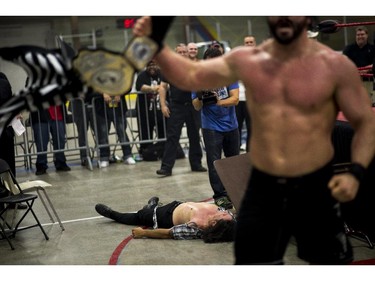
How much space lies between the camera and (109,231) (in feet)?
18.2

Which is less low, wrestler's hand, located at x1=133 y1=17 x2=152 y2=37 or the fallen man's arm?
wrestler's hand, located at x1=133 y1=17 x2=152 y2=37

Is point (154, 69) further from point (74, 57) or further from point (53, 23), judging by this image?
point (53, 23)

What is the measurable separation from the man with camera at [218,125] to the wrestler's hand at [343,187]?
320 centimetres

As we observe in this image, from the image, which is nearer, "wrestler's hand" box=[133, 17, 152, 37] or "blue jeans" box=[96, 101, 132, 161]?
"wrestler's hand" box=[133, 17, 152, 37]

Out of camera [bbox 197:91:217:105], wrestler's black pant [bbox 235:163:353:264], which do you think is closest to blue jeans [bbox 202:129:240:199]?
camera [bbox 197:91:217:105]

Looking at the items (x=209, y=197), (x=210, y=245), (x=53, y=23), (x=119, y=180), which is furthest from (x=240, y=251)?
(x=53, y=23)

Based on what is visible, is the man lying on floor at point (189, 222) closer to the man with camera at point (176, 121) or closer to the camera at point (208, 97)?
the camera at point (208, 97)

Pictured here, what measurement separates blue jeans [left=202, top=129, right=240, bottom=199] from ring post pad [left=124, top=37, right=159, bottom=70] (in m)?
3.27

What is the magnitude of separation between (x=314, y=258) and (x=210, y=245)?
2121mm

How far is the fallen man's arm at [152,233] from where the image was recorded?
16.6 ft

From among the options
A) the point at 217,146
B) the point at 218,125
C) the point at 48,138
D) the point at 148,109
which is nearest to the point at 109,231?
the point at 217,146

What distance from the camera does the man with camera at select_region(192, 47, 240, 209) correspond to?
5.88 meters

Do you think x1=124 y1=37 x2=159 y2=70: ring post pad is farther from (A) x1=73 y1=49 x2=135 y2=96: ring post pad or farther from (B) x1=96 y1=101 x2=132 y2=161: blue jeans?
(B) x1=96 y1=101 x2=132 y2=161: blue jeans
